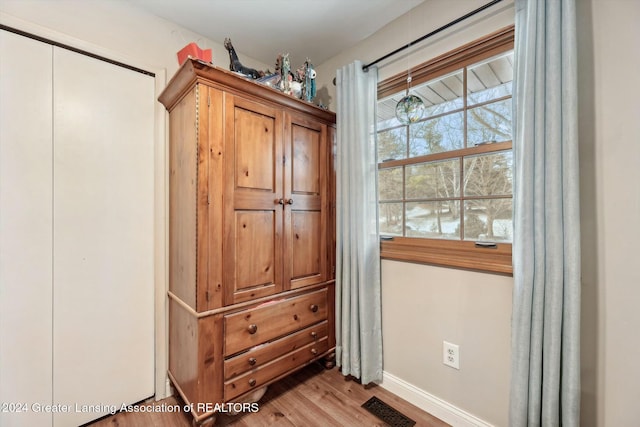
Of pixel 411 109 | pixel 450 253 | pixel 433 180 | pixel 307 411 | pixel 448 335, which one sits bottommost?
pixel 307 411

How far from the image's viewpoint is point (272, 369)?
1.57 meters

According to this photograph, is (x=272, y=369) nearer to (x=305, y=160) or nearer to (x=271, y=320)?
(x=271, y=320)

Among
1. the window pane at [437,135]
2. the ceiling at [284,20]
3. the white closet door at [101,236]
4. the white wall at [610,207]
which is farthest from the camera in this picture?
the ceiling at [284,20]

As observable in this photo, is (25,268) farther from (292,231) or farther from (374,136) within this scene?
(374,136)

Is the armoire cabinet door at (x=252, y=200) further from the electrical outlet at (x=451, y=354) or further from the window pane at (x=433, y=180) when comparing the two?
the electrical outlet at (x=451, y=354)

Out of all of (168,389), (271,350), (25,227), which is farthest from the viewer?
(168,389)

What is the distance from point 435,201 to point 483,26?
3.07 ft

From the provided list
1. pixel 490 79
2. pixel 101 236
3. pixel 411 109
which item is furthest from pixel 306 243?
pixel 490 79

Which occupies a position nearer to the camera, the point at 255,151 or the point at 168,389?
the point at 255,151

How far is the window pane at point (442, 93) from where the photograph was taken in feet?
4.98

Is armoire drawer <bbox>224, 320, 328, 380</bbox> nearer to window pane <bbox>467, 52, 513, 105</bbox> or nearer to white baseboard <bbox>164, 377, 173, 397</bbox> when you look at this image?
white baseboard <bbox>164, 377, 173, 397</bbox>

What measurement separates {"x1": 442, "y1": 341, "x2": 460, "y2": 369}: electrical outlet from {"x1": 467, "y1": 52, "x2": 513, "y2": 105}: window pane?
1.36m

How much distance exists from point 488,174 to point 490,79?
0.51 meters

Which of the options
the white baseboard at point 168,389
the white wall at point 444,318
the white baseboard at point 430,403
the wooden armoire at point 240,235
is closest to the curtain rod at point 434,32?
the white wall at point 444,318
